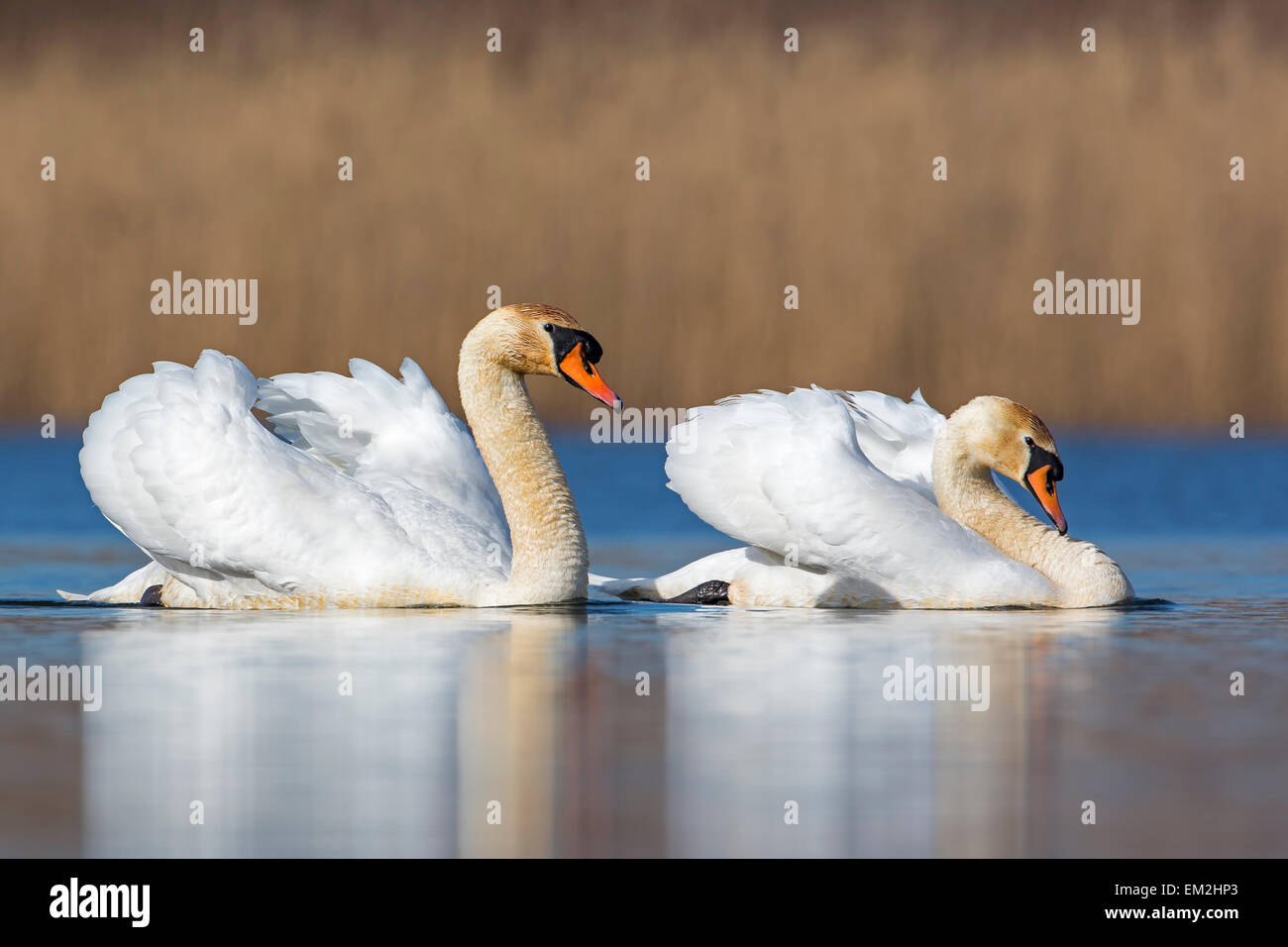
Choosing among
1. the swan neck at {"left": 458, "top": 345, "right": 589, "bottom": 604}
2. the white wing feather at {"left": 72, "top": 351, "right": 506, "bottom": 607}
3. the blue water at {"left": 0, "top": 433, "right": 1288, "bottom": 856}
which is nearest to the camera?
the blue water at {"left": 0, "top": 433, "right": 1288, "bottom": 856}

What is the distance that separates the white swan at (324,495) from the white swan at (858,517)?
2.65 ft

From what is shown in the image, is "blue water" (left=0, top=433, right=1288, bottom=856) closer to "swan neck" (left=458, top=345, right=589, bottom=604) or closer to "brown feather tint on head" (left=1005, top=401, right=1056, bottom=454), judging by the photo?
"swan neck" (left=458, top=345, right=589, bottom=604)

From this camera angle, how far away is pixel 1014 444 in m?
12.6

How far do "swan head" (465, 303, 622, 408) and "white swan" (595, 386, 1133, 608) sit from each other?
0.76 m

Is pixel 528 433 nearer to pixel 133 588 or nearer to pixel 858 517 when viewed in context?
pixel 858 517

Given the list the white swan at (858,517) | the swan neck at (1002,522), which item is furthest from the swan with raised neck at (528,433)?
the swan neck at (1002,522)

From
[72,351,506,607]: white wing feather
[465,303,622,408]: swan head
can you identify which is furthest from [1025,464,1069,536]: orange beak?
[72,351,506,607]: white wing feather

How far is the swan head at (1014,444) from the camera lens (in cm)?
1255

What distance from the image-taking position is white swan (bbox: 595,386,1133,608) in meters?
11.8

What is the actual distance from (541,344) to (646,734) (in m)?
4.49

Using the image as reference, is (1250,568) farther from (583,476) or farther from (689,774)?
(583,476)

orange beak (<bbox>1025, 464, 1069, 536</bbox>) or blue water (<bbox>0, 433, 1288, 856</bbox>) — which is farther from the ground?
orange beak (<bbox>1025, 464, 1069, 536</bbox>)
